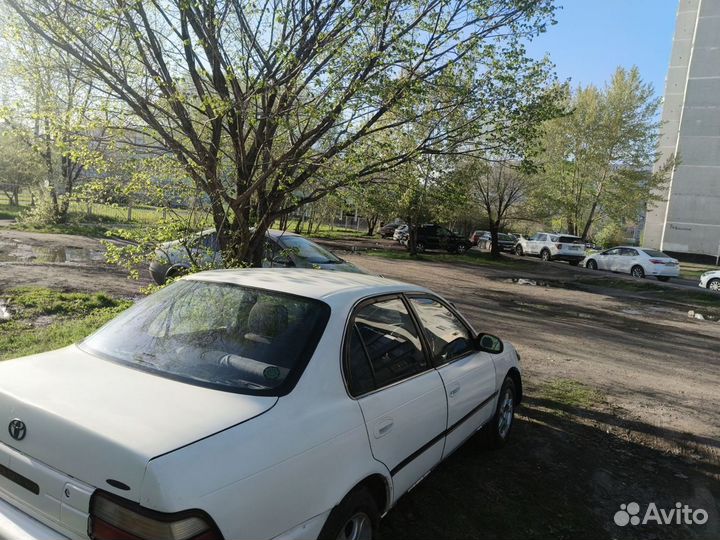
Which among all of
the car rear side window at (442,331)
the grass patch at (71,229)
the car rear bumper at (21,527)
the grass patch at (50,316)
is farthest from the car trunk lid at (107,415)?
the grass patch at (71,229)

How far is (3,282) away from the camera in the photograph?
370 inches

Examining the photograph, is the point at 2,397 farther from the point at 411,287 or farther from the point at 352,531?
the point at 411,287

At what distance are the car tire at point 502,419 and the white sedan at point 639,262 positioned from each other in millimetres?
22245

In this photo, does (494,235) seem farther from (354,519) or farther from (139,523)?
(139,523)

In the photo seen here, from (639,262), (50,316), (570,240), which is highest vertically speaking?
(570,240)

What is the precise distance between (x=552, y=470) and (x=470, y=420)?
38.4 inches

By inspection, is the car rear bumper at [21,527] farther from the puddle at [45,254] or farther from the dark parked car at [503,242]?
the dark parked car at [503,242]

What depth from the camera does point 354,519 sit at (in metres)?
2.44

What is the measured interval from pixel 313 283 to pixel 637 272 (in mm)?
25008

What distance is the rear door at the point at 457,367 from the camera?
3428 mm

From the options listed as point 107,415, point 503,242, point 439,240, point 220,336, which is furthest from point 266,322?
point 503,242

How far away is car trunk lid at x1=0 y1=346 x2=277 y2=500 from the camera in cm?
182

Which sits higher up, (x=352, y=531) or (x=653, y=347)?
(x=352, y=531)

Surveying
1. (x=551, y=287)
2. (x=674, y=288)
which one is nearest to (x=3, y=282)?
(x=551, y=287)
